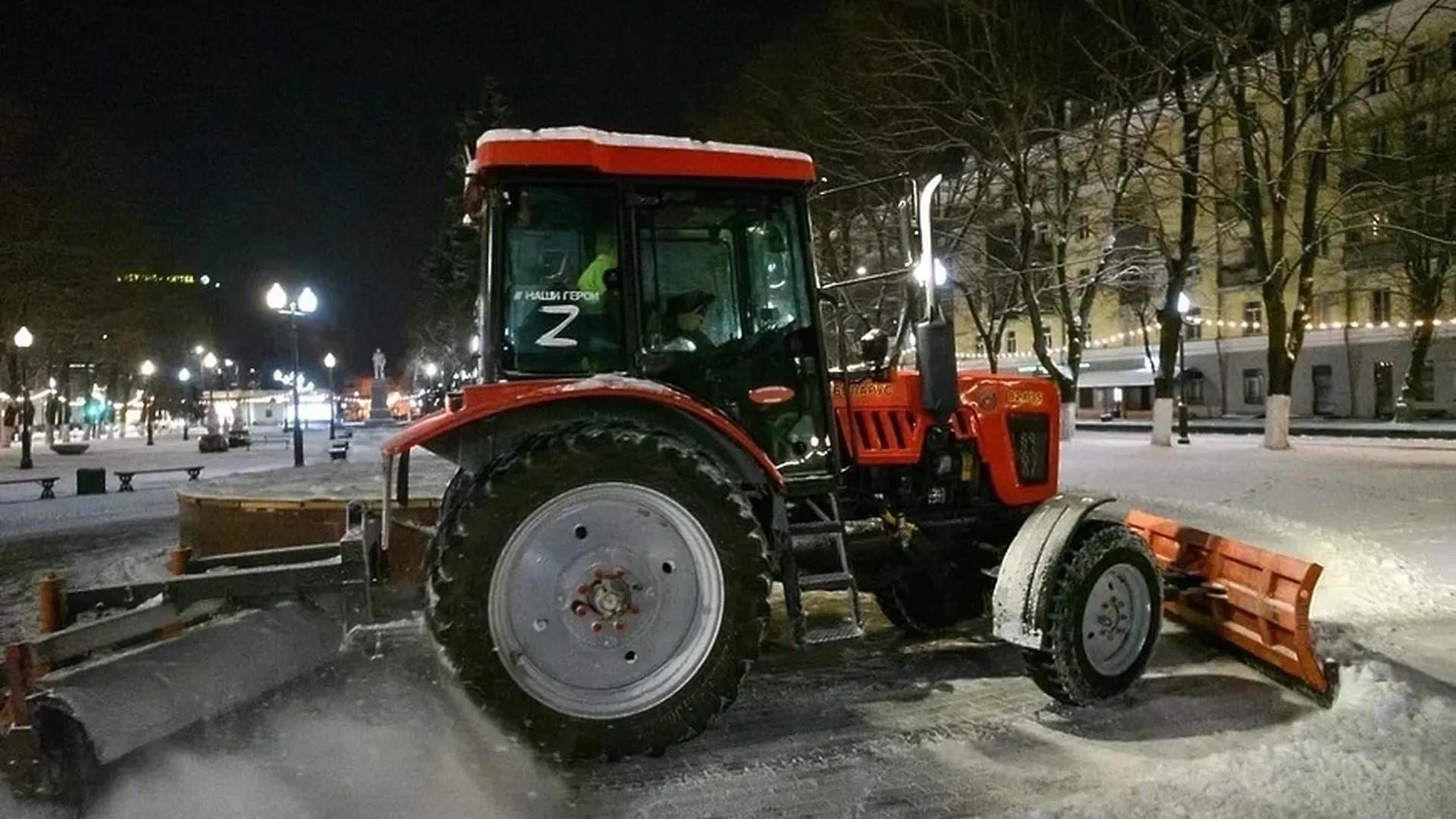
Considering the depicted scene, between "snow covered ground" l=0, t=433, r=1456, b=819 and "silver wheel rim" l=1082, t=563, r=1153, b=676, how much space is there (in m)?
0.26

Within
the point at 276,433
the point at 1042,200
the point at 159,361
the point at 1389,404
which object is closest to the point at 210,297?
the point at 159,361

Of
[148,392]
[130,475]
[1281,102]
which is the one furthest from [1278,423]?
[148,392]

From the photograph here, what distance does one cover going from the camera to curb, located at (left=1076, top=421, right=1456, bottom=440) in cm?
3189

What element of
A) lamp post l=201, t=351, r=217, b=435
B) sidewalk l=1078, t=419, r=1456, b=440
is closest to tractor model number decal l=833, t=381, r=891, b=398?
sidewalk l=1078, t=419, r=1456, b=440

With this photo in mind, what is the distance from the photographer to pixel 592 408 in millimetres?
4984

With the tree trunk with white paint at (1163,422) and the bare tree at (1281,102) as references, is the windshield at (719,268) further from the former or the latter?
the tree trunk with white paint at (1163,422)

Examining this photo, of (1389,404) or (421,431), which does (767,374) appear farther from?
(1389,404)

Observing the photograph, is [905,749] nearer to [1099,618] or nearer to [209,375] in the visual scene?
[1099,618]

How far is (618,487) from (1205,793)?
2786mm

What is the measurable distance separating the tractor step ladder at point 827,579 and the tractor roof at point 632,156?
68.4 inches

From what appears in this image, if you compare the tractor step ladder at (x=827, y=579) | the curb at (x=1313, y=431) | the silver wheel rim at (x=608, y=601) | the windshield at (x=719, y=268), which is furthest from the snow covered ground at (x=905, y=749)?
the curb at (x=1313, y=431)

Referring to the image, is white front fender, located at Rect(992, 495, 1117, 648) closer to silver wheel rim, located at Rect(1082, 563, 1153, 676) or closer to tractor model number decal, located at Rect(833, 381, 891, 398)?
silver wheel rim, located at Rect(1082, 563, 1153, 676)

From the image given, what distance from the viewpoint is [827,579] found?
545 centimetres

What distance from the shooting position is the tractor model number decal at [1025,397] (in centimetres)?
680
